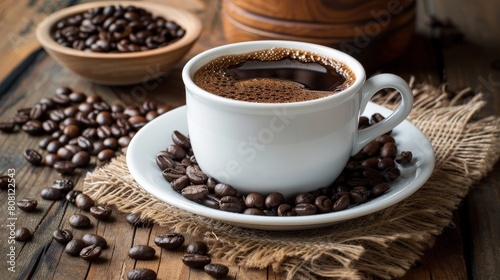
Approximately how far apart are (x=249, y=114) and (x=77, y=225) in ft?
1.47

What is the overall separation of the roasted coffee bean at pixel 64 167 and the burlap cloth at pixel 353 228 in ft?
0.29

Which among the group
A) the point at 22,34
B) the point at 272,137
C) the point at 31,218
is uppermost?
the point at 272,137

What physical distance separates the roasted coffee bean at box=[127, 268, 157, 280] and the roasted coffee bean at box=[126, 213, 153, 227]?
0.59 feet

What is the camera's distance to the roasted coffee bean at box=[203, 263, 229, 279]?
48.3 inches

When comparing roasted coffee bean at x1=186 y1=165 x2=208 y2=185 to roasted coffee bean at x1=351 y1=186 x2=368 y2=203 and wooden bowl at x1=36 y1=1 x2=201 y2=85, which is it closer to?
roasted coffee bean at x1=351 y1=186 x2=368 y2=203

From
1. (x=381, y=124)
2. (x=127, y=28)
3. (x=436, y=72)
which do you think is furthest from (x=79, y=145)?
(x=436, y=72)

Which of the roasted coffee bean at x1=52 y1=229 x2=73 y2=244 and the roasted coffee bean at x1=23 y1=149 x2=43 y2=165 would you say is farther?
the roasted coffee bean at x1=23 y1=149 x2=43 y2=165

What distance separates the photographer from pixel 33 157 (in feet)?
5.49

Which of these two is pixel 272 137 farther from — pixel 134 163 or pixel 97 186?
pixel 97 186

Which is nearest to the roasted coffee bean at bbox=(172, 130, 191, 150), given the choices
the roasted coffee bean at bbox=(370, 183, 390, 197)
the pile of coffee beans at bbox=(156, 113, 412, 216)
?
the pile of coffee beans at bbox=(156, 113, 412, 216)

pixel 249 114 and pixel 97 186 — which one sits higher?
pixel 249 114

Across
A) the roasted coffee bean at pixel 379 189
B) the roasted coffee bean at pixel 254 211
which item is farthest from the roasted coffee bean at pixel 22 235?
the roasted coffee bean at pixel 379 189

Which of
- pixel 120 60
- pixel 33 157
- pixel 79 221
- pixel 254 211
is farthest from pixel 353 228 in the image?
pixel 120 60

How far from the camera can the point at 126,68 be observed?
6.53 ft
